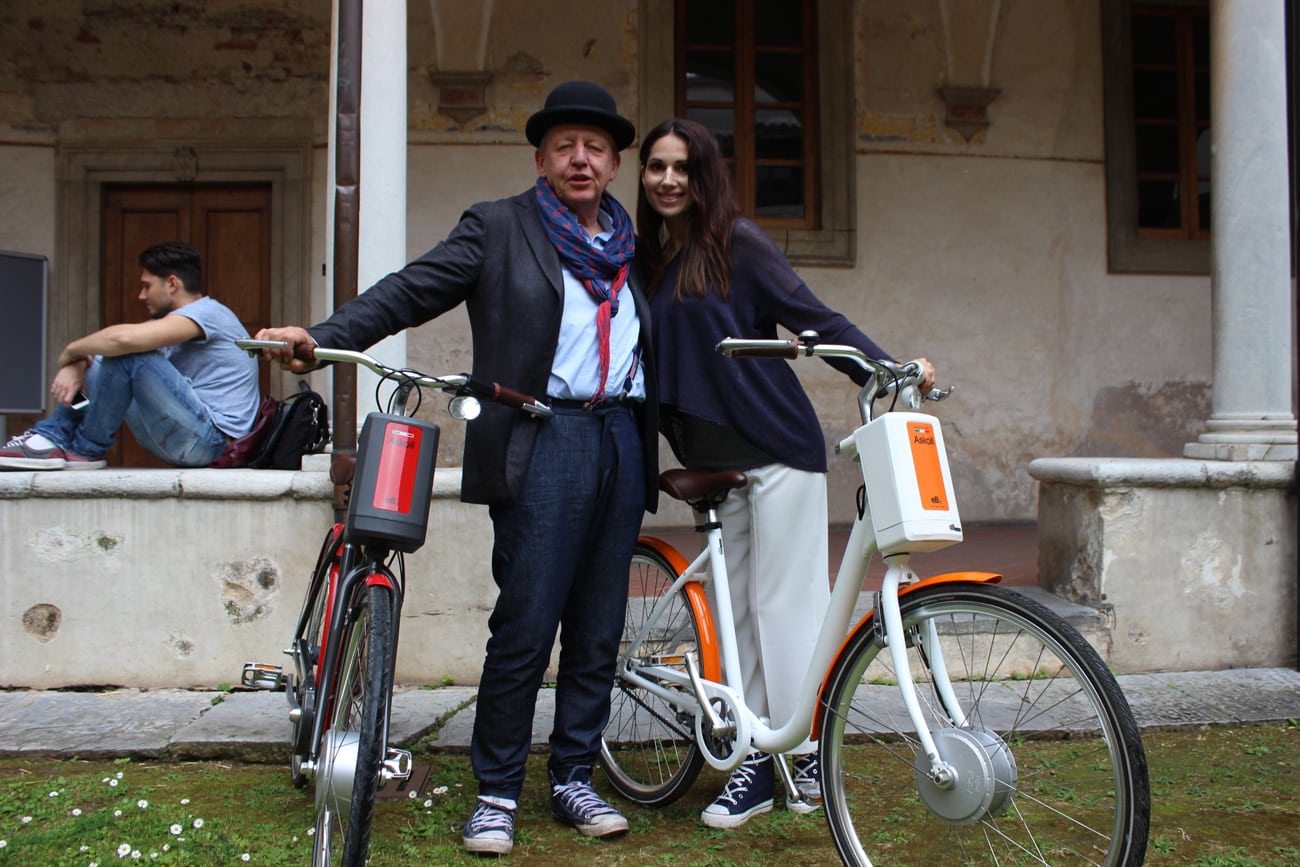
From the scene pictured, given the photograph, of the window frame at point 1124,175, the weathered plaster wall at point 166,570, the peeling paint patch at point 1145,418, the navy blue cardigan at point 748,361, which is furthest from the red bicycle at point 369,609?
the window frame at point 1124,175

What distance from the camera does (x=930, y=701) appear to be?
224 centimetres

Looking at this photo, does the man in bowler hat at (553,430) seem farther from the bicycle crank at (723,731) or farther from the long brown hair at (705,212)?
the bicycle crank at (723,731)

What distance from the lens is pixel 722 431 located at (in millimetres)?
2926

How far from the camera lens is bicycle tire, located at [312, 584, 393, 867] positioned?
2.12m

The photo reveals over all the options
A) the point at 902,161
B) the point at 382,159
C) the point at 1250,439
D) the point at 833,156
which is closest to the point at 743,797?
the point at 382,159

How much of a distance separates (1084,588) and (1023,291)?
12.1 ft

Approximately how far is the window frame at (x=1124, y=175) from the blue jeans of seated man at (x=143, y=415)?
6.08 m

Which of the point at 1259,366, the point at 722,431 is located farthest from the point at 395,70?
the point at 1259,366

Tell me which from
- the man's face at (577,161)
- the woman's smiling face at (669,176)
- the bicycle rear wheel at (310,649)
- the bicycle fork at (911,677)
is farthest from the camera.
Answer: the woman's smiling face at (669,176)

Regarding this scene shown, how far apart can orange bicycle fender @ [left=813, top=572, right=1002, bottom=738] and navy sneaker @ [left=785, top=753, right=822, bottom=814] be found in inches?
22.3

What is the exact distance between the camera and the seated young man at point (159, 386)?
13.8 feet

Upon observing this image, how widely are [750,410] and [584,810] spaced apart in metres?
1.10

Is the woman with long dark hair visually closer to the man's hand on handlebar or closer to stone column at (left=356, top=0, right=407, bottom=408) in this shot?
the man's hand on handlebar

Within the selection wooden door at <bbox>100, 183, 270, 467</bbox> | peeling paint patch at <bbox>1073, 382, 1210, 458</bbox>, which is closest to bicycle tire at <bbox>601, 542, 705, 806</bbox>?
wooden door at <bbox>100, 183, 270, 467</bbox>
